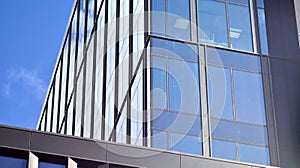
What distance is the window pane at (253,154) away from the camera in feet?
82.3

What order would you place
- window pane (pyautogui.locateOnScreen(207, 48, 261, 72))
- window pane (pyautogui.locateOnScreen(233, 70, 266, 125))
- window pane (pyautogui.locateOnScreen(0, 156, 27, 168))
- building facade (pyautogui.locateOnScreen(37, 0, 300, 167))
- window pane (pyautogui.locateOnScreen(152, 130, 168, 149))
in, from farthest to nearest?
window pane (pyautogui.locateOnScreen(207, 48, 261, 72)) → window pane (pyautogui.locateOnScreen(233, 70, 266, 125)) → building facade (pyautogui.locateOnScreen(37, 0, 300, 167)) → window pane (pyautogui.locateOnScreen(152, 130, 168, 149)) → window pane (pyautogui.locateOnScreen(0, 156, 27, 168))

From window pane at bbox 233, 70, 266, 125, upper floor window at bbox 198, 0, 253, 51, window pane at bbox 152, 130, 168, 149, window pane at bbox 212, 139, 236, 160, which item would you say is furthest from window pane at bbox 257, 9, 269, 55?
window pane at bbox 152, 130, 168, 149

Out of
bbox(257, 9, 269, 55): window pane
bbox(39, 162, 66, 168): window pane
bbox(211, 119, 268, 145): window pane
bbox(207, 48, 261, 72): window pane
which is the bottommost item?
bbox(39, 162, 66, 168): window pane

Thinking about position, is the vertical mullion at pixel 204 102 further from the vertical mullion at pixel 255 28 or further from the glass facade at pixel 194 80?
the vertical mullion at pixel 255 28

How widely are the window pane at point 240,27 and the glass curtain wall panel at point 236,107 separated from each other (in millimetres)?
728

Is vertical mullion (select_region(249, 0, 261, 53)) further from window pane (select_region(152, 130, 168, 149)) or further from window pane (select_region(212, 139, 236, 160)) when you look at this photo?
window pane (select_region(152, 130, 168, 149))

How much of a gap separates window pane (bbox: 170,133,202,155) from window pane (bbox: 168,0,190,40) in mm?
4219

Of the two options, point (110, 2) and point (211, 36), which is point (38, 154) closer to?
point (211, 36)

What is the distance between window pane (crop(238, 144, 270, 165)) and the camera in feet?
82.3

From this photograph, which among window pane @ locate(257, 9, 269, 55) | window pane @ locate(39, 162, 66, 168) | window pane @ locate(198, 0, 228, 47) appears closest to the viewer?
window pane @ locate(39, 162, 66, 168)

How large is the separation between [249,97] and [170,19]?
4.24 m

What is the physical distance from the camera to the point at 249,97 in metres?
26.5

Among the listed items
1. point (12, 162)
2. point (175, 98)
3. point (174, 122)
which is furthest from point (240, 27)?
point (12, 162)

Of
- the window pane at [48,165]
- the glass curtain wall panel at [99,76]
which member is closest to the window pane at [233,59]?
the glass curtain wall panel at [99,76]
